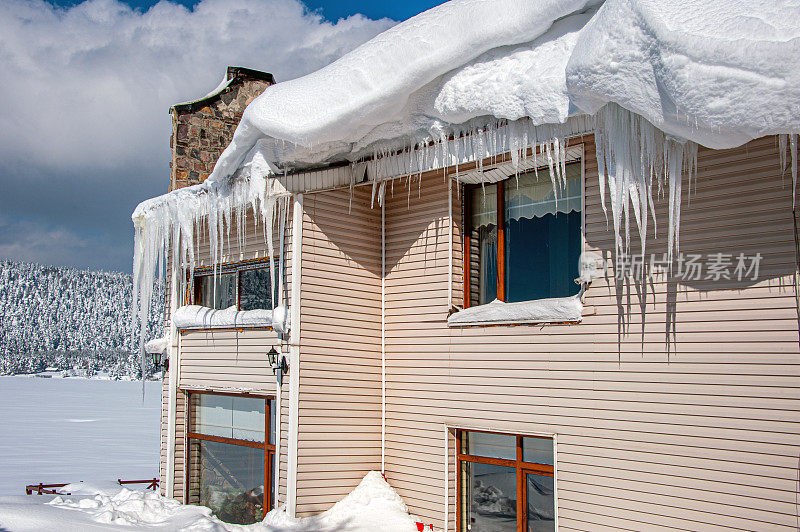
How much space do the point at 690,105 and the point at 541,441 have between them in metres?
3.67

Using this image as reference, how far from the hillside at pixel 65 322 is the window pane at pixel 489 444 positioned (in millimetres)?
120877

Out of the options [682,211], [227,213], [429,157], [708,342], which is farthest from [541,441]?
[227,213]

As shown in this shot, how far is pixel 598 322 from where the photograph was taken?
629cm

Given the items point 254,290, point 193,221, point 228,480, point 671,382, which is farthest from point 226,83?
point 671,382

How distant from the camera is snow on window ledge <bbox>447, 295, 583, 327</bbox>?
21.2ft

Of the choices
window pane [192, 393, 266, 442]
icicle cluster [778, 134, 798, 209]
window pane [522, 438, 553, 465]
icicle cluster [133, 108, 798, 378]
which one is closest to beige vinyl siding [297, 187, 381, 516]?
icicle cluster [133, 108, 798, 378]

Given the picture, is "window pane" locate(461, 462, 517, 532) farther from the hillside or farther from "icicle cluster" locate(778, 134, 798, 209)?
the hillside

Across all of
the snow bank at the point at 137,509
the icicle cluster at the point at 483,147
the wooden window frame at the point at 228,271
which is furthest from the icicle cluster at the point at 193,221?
the snow bank at the point at 137,509

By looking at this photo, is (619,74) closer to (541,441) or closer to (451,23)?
(451,23)

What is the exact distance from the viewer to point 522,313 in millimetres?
6832

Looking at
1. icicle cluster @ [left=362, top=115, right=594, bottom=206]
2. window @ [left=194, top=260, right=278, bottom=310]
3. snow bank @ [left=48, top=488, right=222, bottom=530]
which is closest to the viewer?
icicle cluster @ [left=362, top=115, right=594, bottom=206]

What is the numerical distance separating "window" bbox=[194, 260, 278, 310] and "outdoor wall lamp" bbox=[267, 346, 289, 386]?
2.16 ft

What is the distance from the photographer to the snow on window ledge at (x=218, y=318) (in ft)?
27.5

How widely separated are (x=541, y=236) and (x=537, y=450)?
2238 mm
